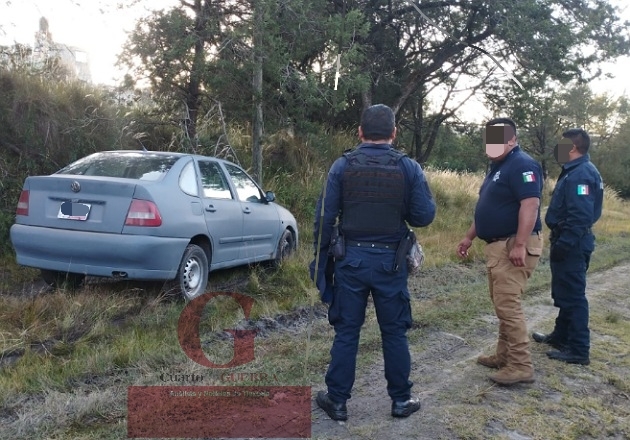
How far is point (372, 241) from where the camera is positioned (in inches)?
144

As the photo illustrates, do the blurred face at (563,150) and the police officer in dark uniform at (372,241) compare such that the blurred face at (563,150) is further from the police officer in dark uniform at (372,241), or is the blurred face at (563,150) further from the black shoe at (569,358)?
the police officer in dark uniform at (372,241)

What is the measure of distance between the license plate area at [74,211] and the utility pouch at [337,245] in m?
2.82

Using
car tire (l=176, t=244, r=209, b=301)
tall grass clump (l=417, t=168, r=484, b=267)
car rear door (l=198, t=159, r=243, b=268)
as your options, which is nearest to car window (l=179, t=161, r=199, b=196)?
car rear door (l=198, t=159, r=243, b=268)

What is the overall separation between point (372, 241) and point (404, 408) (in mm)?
1071

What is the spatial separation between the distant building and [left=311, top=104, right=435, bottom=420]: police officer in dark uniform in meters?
7.74

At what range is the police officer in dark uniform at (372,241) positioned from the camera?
362 centimetres

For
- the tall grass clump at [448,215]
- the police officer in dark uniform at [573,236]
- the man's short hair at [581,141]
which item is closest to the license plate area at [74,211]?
the police officer in dark uniform at [573,236]

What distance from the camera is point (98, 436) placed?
3299mm

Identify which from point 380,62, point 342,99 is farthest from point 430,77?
point 342,99

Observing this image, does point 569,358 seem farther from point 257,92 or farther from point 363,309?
point 257,92

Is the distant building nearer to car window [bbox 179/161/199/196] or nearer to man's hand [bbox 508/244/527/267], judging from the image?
car window [bbox 179/161/199/196]

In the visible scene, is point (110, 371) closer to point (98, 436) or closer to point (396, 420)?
point (98, 436)

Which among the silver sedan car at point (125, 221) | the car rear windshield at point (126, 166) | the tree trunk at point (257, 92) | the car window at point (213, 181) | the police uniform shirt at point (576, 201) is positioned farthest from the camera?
the tree trunk at point (257, 92)

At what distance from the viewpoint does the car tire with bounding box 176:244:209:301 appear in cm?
589
